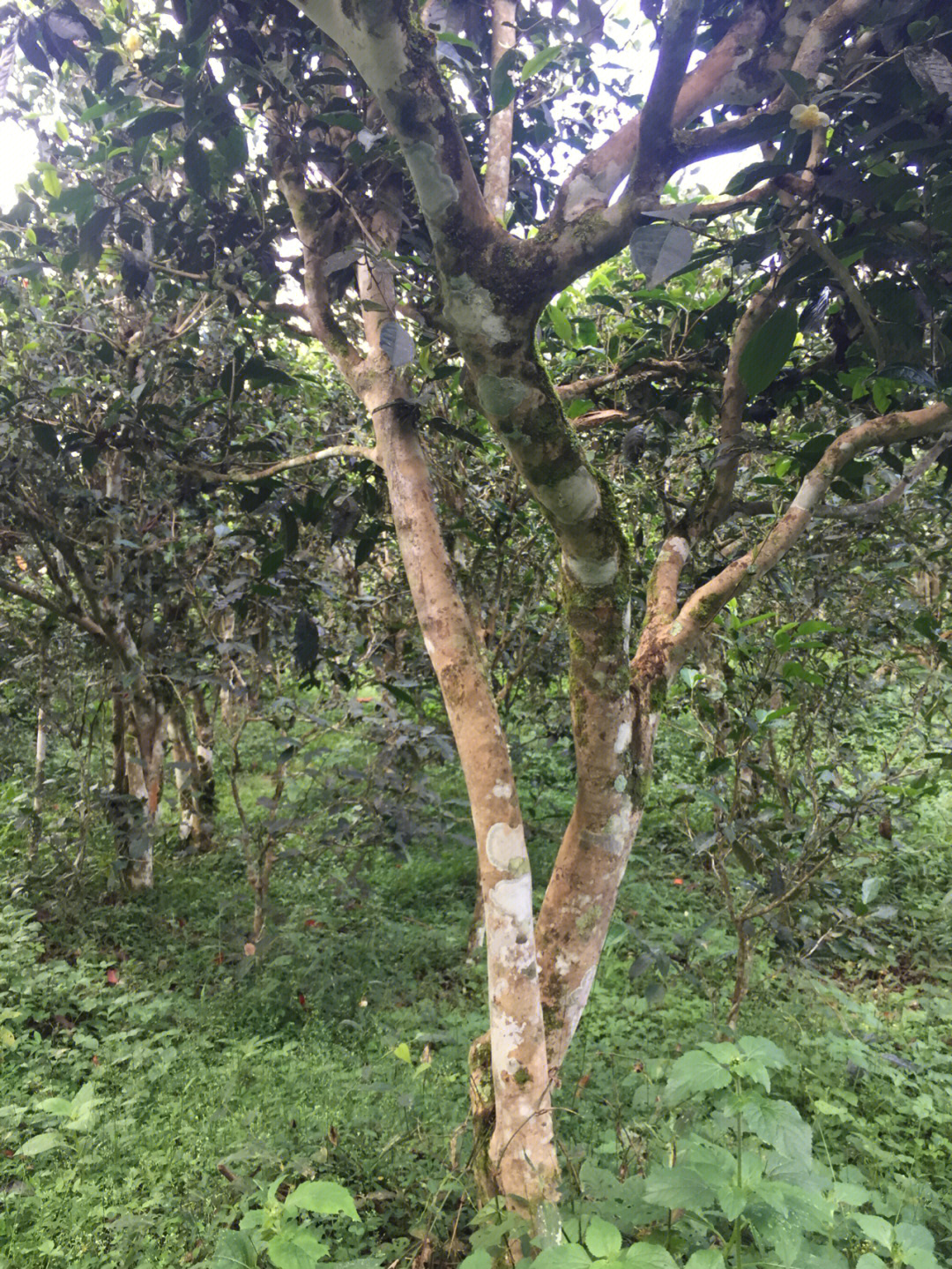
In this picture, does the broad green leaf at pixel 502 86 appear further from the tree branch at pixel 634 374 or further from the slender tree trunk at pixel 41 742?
the slender tree trunk at pixel 41 742

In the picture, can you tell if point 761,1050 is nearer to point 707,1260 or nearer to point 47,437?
point 707,1260

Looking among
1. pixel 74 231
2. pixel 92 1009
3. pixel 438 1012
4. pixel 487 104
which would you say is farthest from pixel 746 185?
pixel 92 1009

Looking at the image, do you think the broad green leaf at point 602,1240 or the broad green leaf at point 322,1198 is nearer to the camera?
the broad green leaf at point 602,1240

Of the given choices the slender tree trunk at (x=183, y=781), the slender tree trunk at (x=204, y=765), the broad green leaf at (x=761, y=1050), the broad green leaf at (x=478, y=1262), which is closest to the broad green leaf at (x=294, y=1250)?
the broad green leaf at (x=478, y=1262)

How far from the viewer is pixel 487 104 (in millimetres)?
2176

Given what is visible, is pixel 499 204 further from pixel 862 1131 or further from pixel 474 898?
pixel 474 898

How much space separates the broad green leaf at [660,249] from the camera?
1041mm

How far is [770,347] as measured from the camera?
1.48 metres

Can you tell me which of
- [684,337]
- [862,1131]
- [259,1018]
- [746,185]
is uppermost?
[684,337]

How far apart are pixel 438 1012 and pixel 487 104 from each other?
10.3 ft

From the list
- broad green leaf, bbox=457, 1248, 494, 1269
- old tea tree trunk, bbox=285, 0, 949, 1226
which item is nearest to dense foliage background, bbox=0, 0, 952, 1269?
broad green leaf, bbox=457, 1248, 494, 1269

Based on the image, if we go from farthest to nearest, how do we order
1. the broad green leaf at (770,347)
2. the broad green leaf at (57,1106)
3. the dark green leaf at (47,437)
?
the dark green leaf at (47,437) → the broad green leaf at (57,1106) → the broad green leaf at (770,347)

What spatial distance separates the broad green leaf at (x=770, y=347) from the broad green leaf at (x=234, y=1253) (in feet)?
5.99

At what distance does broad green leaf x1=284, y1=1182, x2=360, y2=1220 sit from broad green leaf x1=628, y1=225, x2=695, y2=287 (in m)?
1.50
